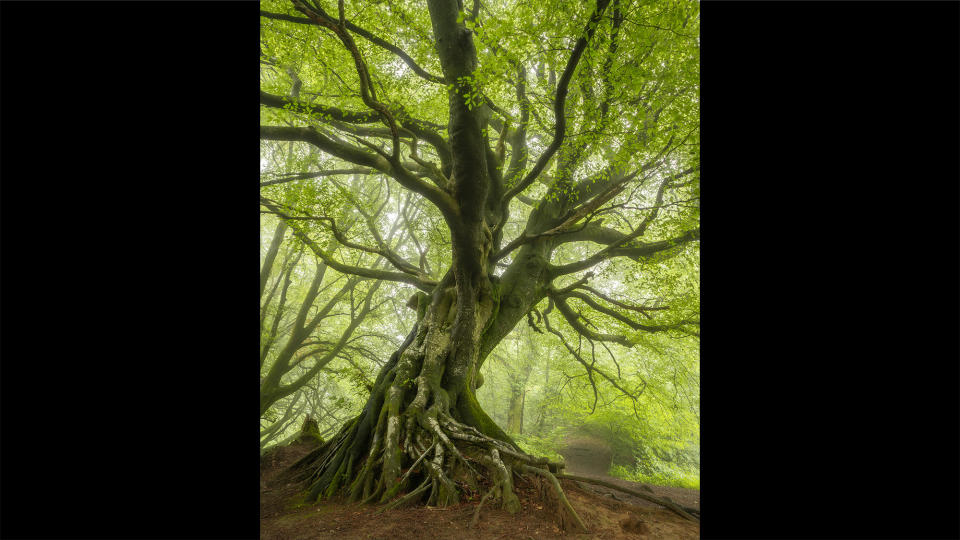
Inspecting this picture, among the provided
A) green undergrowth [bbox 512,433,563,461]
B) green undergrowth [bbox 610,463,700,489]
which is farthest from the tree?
green undergrowth [bbox 610,463,700,489]

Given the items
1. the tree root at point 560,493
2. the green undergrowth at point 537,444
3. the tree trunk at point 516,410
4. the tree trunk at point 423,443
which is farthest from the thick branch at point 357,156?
the tree trunk at point 516,410

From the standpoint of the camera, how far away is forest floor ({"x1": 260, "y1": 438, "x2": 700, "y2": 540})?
9.57 ft

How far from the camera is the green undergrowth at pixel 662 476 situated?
10233 millimetres

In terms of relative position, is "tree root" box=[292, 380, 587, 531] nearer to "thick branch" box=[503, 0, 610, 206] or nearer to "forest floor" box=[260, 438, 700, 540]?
"forest floor" box=[260, 438, 700, 540]

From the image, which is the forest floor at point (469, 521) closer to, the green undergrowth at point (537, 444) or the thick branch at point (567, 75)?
the thick branch at point (567, 75)

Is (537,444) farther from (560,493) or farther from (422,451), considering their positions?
(560,493)

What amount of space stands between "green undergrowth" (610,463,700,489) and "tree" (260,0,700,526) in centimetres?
555

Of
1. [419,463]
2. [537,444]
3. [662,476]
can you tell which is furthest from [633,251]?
[662,476]

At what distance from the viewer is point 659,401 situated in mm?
8906

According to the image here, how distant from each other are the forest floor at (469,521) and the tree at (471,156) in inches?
7.7

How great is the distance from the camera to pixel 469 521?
308cm

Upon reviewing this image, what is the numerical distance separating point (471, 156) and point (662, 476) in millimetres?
11097
